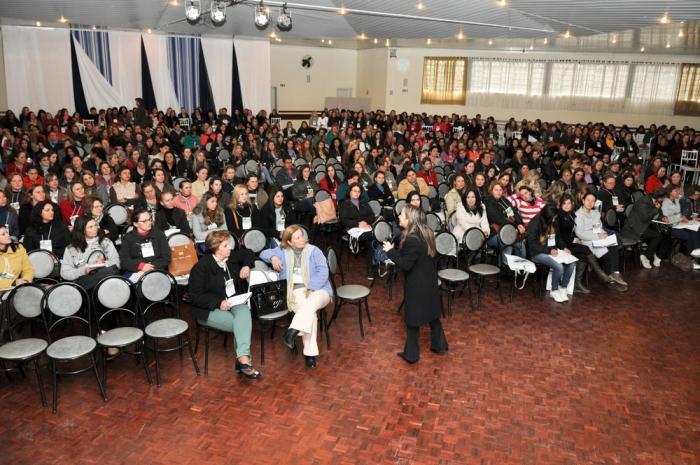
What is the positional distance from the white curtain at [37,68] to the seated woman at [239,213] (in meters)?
14.2

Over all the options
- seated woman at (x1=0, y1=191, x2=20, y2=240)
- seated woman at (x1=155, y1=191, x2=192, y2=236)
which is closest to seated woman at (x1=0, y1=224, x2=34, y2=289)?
seated woman at (x1=0, y1=191, x2=20, y2=240)

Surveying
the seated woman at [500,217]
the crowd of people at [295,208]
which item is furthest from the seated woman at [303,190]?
the seated woman at [500,217]

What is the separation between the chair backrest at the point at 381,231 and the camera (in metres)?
7.43

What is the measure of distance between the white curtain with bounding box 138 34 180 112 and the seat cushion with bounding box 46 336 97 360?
17.5 meters

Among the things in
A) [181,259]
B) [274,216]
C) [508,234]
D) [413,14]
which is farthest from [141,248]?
[413,14]

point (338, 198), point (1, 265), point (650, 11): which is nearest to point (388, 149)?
point (338, 198)

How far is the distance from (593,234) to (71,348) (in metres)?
6.83

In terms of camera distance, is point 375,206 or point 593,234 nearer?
point 593,234

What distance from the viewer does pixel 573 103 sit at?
2203 cm

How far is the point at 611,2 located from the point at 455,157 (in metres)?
4.86

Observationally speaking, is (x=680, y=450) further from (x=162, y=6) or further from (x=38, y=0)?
(x=38, y=0)

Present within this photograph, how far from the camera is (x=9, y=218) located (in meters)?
7.08

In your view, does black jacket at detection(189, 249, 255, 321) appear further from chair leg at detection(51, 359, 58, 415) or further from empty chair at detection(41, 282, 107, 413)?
chair leg at detection(51, 359, 58, 415)

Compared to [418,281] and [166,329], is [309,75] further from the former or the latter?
[166,329]
